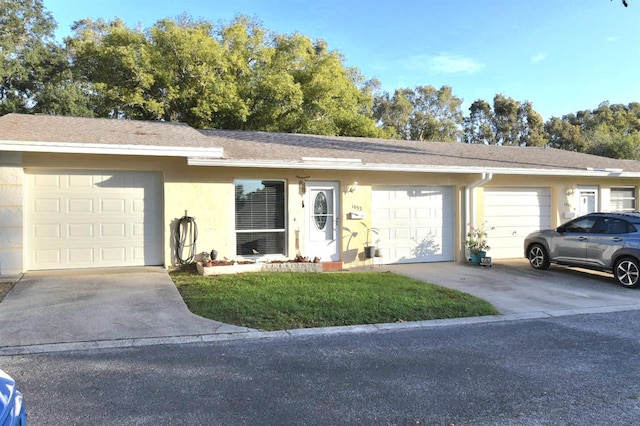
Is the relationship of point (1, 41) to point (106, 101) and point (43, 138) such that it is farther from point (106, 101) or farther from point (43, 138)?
point (43, 138)

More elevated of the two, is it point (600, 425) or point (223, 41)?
point (223, 41)

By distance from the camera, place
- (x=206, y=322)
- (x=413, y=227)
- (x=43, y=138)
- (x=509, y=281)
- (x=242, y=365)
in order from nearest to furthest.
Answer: (x=242, y=365) < (x=206, y=322) < (x=43, y=138) < (x=509, y=281) < (x=413, y=227)

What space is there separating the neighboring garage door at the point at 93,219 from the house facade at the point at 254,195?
0.02 meters

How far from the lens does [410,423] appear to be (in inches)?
153

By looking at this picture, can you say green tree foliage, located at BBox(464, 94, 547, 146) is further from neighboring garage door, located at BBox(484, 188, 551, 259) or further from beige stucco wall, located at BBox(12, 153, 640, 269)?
beige stucco wall, located at BBox(12, 153, 640, 269)

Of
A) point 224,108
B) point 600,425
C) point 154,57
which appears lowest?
point 600,425

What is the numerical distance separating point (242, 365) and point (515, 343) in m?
3.52

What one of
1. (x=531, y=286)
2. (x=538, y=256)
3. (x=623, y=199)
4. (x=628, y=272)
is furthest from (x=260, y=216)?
(x=623, y=199)

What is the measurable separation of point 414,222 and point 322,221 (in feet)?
9.13

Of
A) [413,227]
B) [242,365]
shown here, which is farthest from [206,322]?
[413,227]

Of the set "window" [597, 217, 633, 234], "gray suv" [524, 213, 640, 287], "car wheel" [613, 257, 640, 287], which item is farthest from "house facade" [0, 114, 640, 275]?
"car wheel" [613, 257, 640, 287]

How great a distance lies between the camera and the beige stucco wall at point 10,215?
Answer: 983cm

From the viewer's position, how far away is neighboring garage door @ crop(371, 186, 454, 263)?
13.1 metres

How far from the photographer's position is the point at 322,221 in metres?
12.5
